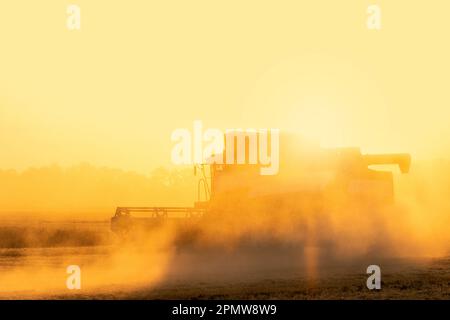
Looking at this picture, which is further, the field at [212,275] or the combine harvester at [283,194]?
the combine harvester at [283,194]

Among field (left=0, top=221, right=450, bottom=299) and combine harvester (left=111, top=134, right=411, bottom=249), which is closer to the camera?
field (left=0, top=221, right=450, bottom=299)

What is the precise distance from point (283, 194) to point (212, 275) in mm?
7771

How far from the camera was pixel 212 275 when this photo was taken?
24.3 m

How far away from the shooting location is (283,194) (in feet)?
102

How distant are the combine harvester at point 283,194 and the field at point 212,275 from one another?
1125 mm

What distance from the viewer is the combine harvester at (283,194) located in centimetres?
3077

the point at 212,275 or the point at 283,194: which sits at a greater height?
the point at 283,194

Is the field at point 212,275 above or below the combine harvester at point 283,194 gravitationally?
below

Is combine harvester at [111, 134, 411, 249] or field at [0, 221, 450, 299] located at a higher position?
combine harvester at [111, 134, 411, 249]

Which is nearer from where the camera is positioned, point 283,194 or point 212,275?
point 212,275

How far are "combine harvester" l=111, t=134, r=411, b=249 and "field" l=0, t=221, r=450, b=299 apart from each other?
1.13m

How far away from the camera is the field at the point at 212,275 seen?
19.5 meters

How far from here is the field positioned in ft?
64.0
